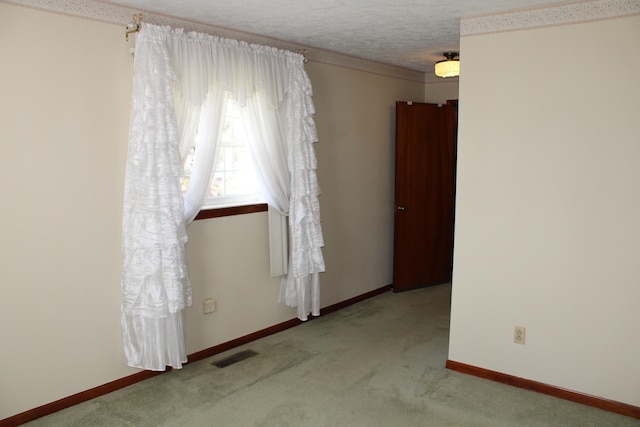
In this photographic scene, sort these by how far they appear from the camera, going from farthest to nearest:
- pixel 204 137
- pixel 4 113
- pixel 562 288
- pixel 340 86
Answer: pixel 340 86 < pixel 204 137 < pixel 562 288 < pixel 4 113

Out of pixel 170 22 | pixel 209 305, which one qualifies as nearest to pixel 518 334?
pixel 209 305

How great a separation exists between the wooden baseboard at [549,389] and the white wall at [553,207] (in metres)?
0.03

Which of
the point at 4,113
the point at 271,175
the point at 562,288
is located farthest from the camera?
the point at 271,175

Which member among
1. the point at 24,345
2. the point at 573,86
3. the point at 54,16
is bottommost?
the point at 24,345

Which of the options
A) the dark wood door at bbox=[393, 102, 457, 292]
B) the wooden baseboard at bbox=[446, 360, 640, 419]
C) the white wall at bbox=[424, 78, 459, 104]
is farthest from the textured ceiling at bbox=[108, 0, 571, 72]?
the wooden baseboard at bbox=[446, 360, 640, 419]

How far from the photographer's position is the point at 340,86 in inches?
185

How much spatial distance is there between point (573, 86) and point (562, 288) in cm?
117

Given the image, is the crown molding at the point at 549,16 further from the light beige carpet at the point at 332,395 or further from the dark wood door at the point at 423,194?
the light beige carpet at the point at 332,395

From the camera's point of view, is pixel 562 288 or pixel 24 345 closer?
pixel 24 345

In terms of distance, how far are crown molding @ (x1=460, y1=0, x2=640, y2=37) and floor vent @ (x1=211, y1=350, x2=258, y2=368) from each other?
2.60m

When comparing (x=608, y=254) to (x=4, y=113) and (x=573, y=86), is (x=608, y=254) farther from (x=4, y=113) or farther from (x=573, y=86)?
(x=4, y=113)

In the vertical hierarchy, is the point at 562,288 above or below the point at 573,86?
below

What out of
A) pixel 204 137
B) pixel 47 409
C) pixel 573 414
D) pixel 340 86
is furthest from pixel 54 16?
pixel 573 414

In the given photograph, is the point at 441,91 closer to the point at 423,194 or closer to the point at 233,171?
the point at 423,194
